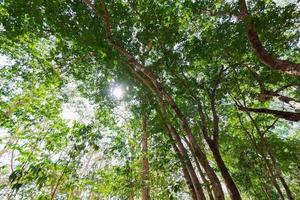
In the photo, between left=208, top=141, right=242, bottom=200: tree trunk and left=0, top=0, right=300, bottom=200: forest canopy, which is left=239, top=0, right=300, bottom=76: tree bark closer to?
left=0, top=0, right=300, bottom=200: forest canopy

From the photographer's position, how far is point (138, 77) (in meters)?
10.1

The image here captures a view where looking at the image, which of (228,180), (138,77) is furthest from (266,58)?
(138,77)

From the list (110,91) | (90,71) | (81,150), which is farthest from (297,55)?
(81,150)

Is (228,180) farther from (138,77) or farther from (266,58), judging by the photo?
(138,77)

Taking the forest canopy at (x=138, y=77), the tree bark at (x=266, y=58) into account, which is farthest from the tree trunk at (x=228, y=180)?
the tree bark at (x=266, y=58)

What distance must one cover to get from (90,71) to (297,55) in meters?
10.8

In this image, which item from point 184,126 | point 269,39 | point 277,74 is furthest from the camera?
point 277,74

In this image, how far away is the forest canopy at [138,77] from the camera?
686 cm

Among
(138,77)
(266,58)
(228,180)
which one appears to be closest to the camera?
(266,58)

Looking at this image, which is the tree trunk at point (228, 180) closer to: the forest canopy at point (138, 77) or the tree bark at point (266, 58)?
the forest canopy at point (138, 77)

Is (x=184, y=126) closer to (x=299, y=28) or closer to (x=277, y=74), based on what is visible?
(x=277, y=74)

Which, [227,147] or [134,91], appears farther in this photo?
[227,147]

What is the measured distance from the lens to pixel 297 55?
11625 mm

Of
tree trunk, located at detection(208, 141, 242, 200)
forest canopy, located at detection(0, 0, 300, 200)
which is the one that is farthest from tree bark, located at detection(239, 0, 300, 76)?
tree trunk, located at detection(208, 141, 242, 200)
